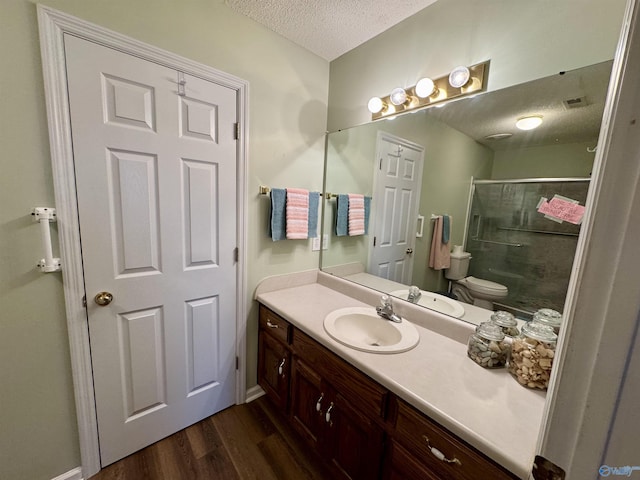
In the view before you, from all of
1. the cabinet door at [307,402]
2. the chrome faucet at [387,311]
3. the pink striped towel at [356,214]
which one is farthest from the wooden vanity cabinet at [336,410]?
the pink striped towel at [356,214]

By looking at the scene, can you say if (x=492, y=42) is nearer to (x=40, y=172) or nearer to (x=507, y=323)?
(x=507, y=323)

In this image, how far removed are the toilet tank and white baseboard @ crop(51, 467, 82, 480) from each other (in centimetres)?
205

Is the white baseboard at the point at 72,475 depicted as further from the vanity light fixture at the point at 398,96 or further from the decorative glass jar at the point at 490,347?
the vanity light fixture at the point at 398,96

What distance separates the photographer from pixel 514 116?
3.56 ft

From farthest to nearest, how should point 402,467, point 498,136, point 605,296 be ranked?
point 498,136 < point 402,467 < point 605,296

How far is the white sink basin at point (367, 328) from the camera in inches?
48.1

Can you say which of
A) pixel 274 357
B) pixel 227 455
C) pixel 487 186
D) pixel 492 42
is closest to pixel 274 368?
pixel 274 357

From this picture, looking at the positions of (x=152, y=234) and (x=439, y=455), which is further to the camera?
(x=152, y=234)

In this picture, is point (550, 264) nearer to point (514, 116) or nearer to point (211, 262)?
point (514, 116)

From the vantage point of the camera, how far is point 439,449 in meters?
0.77

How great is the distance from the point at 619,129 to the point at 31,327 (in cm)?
181

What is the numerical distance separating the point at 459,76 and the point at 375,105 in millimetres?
461

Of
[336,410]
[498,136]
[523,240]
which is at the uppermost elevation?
[498,136]

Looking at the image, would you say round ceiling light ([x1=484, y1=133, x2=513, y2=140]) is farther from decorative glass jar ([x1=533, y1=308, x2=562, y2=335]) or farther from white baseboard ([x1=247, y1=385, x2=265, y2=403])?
white baseboard ([x1=247, y1=385, x2=265, y2=403])
